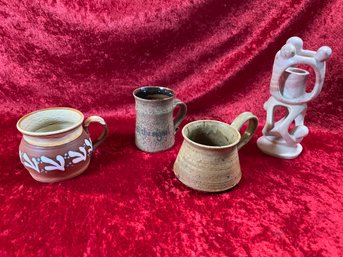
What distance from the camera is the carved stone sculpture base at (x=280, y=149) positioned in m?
0.84

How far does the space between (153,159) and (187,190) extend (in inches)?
5.9

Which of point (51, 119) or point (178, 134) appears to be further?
point (178, 134)

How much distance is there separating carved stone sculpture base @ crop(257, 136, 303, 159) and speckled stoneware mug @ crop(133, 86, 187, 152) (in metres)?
0.26

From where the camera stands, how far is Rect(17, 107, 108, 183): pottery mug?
0.67 metres

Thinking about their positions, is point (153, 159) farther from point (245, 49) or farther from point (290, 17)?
point (290, 17)

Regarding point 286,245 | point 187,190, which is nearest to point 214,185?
point 187,190

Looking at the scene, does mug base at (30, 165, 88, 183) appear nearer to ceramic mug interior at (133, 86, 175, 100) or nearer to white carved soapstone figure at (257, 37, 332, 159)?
ceramic mug interior at (133, 86, 175, 100)

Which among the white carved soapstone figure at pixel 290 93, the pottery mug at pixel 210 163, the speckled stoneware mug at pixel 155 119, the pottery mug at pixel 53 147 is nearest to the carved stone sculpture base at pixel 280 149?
the white carved soapstone figure at pixel 290 93

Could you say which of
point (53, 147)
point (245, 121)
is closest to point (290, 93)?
point (245, 121)

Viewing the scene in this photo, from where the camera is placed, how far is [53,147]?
67cm

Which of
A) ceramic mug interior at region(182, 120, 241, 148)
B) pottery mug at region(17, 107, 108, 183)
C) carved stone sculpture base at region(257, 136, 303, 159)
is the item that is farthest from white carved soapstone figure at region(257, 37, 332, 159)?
pottery mug at region(17, 107, 108, 183)

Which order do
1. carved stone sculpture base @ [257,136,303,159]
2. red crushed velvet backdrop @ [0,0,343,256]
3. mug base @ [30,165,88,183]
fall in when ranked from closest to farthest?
1. red crushed velvet backdrop @ [0,0,343,256]
2. mug base @ [30,165,88,183]
3. carved stone sculpture base @ [257,136,303,159]

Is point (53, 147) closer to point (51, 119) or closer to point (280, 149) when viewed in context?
point (51, 119)

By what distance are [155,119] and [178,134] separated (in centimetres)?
17
